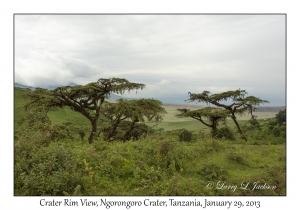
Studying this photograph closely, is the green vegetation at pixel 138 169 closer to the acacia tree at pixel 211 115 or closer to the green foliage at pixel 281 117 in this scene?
the acacia tree at pixel 211 115

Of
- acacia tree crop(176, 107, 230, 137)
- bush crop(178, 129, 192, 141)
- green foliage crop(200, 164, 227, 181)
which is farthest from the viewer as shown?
acacia tree crop(176, 107, 230, 137)

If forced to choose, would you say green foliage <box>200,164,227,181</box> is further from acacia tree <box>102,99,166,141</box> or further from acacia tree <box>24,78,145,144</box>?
acacia tree <box>24,78,145,144</box>

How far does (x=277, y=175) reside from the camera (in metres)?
7.61

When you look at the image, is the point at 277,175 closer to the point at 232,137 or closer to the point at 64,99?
the point at 232,137

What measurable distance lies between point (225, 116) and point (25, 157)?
1820 centimetres

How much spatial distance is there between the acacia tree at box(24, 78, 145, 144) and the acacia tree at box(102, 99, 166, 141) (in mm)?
1384

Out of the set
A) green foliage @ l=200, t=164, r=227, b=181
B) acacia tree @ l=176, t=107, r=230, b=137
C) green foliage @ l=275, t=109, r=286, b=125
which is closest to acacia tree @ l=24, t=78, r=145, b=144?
acacia tree @ l=176, t=107, r=230, b=137

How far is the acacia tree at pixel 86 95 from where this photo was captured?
18.7 metres

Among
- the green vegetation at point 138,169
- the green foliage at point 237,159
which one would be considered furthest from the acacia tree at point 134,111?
the green foliage at point 237,159

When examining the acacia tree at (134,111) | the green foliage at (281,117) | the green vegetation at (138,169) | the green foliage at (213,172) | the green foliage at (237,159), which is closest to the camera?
the green vegetation at (138,169)

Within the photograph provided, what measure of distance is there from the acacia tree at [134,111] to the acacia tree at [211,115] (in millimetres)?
3953

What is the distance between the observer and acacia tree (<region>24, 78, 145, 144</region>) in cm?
1866

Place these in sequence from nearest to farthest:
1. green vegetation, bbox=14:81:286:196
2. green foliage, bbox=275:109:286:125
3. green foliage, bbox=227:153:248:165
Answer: green vegetation, bbox=14:81:286:196, green foliage, bbox=227:153:248:165, green foliage, bbox=275:109:286:125
